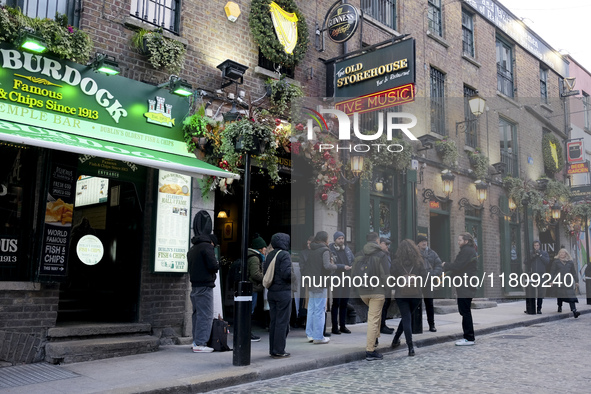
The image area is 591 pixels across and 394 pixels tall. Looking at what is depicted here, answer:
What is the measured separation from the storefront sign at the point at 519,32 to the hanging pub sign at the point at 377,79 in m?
7.79

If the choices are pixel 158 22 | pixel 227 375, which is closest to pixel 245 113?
pixel 158 22

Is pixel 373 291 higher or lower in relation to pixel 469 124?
lower

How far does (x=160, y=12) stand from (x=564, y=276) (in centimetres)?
1191

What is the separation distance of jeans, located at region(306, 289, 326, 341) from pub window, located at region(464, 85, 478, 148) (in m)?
9.80

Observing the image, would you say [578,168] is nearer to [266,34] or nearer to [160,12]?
[266,34]

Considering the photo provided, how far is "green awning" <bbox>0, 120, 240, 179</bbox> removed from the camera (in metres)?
5.97

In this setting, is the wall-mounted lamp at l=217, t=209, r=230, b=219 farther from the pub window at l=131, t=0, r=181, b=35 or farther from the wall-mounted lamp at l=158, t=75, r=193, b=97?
the pub window at l=131, t=0, r=181, b=35

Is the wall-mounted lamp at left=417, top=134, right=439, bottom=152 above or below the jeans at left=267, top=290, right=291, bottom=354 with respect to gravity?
above

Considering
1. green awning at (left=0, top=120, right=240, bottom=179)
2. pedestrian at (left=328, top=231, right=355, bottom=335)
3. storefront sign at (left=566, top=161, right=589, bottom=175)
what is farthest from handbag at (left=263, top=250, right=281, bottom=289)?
storefront sign at (left=566, top=161, right=589, bottom=175)

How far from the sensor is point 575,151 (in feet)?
71.7

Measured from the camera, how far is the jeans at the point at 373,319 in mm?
7379

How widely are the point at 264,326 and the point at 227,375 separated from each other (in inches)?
182

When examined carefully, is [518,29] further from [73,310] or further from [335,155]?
[73,310]

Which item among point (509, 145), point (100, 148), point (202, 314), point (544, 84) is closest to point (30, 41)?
point (100, 148)
